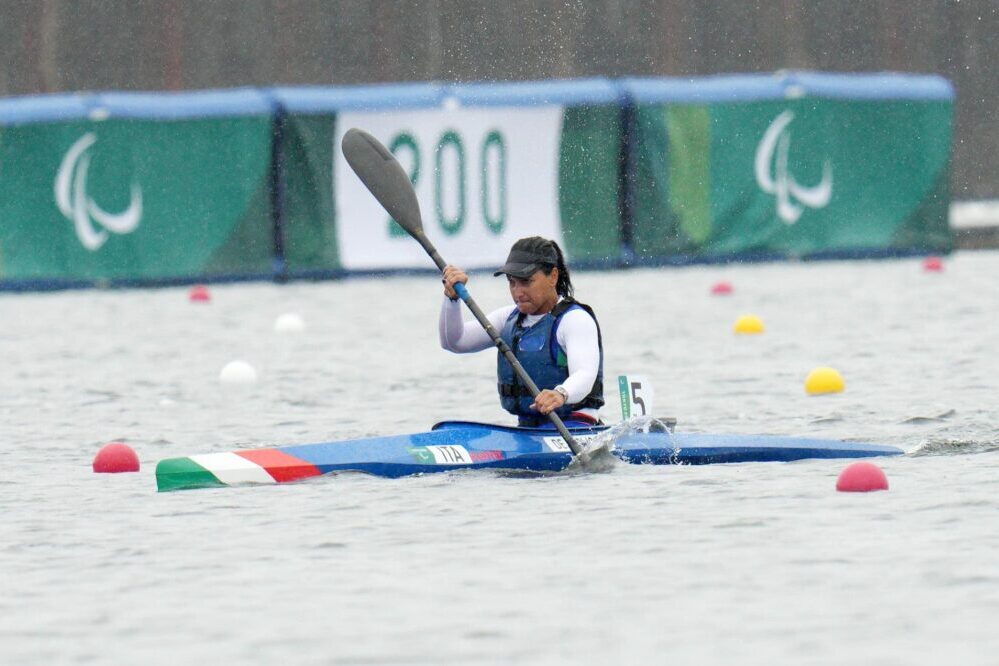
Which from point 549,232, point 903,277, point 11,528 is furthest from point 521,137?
point 11,528

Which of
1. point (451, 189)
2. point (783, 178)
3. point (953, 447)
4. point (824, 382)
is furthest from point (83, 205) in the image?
point (953, 447)

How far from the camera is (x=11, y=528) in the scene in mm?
8219

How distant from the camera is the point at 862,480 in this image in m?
8.57

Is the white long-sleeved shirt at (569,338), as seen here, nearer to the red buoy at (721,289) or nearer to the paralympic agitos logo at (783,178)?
the red buoy at (721,289)

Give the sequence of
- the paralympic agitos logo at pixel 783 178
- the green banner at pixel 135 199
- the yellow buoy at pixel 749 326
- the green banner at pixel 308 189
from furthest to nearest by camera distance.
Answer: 1. the paralympic agitos logo at pixel 783 178
2. the green banner at pixel 308 189
3. the green banner at pixel 135 199
4. the yellow buoy at pixel 749 326

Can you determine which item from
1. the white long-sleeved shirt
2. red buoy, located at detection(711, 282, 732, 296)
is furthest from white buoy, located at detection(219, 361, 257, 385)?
red buoy, located at detection(711, 282, 732, 296)

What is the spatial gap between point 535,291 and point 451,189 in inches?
457

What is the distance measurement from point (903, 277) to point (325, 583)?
15.3 m

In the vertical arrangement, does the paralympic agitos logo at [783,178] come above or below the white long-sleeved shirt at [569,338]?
above

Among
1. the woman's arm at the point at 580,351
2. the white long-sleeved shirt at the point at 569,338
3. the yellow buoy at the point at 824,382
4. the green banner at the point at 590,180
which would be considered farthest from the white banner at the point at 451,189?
the woman's arm at the point at 580,351

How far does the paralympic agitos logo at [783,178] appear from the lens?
2256 cm

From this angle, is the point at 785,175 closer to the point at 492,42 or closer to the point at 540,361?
the point at 492,42

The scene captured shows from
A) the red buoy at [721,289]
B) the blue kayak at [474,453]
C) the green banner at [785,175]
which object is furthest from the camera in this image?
the green banner at [785,175]

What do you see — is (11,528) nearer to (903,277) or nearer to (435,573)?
(435,573)
